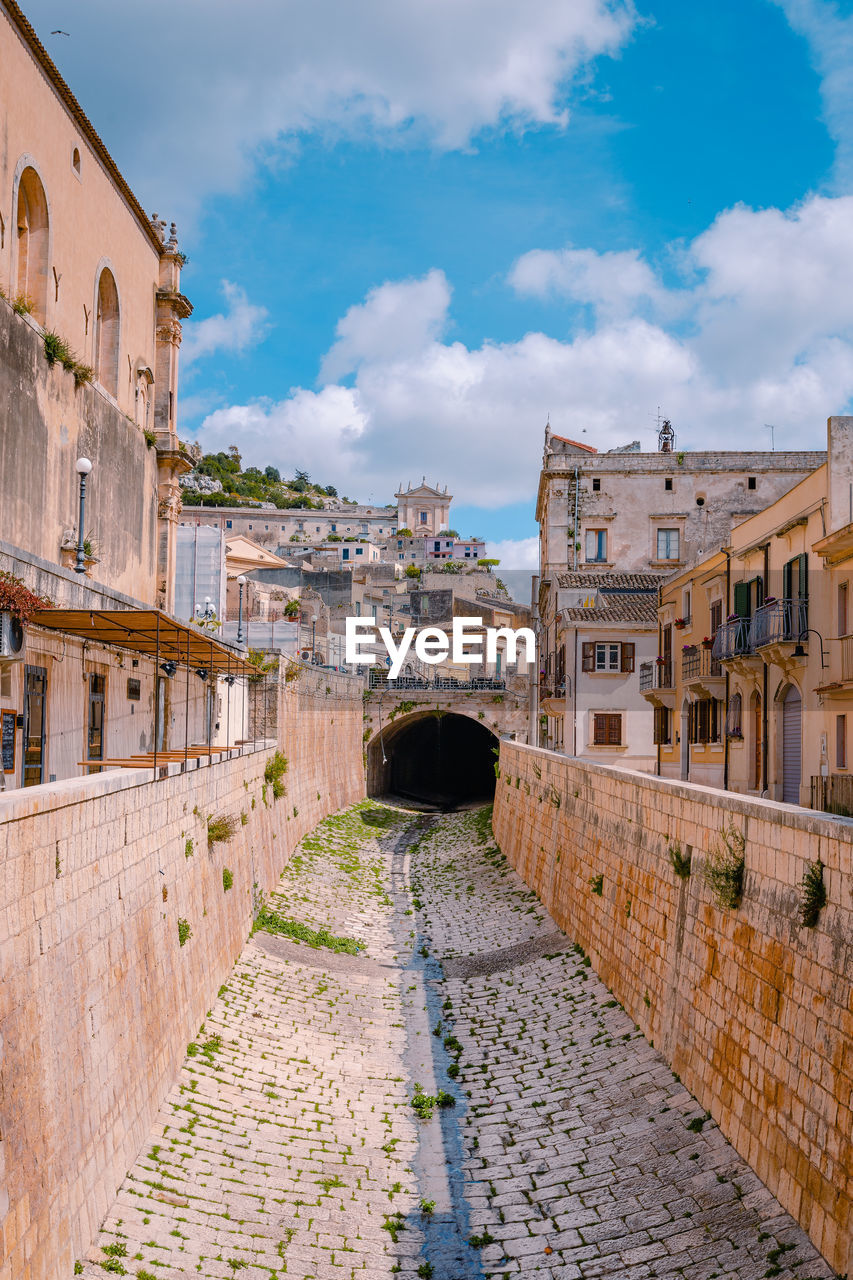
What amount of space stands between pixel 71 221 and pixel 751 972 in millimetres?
22889

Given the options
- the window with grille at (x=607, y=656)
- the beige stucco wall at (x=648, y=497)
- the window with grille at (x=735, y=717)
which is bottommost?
the window with grille at (x=735, y=717)

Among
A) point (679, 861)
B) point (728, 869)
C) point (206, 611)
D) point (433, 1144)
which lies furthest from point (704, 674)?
point (206, 611)

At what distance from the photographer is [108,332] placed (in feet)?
97.5

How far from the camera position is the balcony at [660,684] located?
3048 cm

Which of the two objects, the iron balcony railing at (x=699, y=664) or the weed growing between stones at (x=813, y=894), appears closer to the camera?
the weed growing between stones at (x=813, y=894)

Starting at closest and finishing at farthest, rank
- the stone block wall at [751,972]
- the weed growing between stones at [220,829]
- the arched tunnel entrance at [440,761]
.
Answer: the stone block wall at [751,972], the weed growing between stones at [220,829], the arched tunnel entrance at [440,761]

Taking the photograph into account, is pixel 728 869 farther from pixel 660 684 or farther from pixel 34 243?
pixel 660 684

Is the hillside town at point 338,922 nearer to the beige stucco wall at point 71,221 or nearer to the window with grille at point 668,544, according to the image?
the beige stucco wall at point 71,221

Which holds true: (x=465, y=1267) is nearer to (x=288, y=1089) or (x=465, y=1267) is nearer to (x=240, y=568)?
(x=288, y=1089)

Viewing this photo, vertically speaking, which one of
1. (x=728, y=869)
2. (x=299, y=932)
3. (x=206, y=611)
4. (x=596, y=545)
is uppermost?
(x=596, y=545)

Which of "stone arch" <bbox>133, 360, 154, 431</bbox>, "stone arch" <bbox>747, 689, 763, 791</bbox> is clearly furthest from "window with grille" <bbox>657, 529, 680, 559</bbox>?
"stone arch" <bbox>747, 689, 763, 791</bbox>

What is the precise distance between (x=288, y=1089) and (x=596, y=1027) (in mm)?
4062

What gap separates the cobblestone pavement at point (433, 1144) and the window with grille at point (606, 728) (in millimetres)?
18513

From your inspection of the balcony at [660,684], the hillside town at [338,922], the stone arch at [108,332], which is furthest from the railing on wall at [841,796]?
the stone arch at [108,332]
